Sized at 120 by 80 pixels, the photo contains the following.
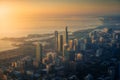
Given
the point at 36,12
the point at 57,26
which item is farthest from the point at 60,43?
the point at 36,12

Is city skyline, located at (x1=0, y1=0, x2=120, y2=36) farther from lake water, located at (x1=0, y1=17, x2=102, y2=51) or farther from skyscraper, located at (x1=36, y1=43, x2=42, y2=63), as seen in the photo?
skyscraper, located at (x1=36, y1=43, x2=42, y2=63)

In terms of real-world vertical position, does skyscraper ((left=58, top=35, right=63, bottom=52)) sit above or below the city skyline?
below

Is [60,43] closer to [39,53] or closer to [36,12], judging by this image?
[39,53]

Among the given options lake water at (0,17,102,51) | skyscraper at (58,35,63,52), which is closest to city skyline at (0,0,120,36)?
lake water at (0,17,102,51)

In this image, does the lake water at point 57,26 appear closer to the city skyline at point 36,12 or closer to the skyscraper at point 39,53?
the city skyline at point 36,12

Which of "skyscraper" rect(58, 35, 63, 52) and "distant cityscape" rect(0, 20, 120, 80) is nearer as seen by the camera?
"distant cityscape" rect(0, 20, 120, 80)

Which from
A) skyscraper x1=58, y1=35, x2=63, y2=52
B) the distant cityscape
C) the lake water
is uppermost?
the lake water

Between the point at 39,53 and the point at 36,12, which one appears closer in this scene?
the point at 39,53

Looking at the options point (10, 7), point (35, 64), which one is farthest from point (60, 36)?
point (10, 7)

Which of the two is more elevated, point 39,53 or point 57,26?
point 57,26

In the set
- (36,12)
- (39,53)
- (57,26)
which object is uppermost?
(36,12)
